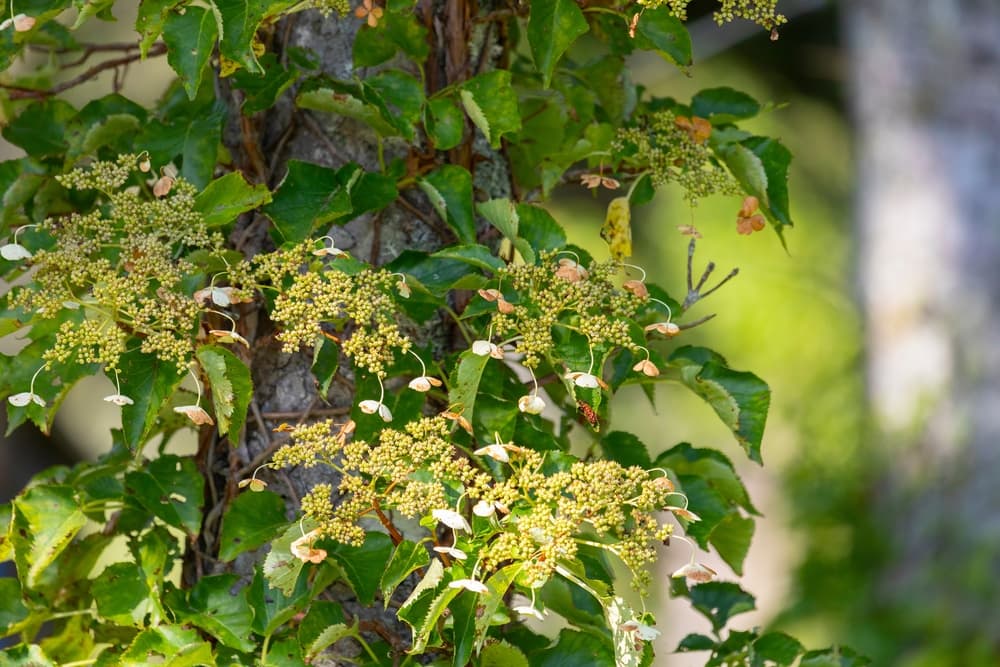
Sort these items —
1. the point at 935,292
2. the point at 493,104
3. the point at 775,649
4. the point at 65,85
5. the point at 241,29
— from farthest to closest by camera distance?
the point at 935,292
the point at 65,85
the point at 775,649
the point at 493,104
the point at 241,29

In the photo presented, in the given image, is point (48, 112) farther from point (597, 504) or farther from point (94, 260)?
point (597, 504)

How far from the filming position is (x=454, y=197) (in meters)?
1.05

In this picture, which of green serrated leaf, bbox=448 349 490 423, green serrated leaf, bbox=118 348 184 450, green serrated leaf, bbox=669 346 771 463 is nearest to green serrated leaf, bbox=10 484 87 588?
green serrated leaf, bbox=118 348 184 450

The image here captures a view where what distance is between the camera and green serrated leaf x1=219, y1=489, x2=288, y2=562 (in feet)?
3.25

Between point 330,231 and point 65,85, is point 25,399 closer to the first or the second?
point 330,231

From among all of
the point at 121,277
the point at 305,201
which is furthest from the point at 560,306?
the point at 121,277

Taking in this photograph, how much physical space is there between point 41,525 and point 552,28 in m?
0.64

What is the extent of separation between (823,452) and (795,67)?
2623mm

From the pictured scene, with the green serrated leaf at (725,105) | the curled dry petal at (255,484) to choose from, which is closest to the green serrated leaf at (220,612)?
the curled dry petal at (255,484)

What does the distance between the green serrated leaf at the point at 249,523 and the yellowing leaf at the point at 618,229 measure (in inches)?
15.9

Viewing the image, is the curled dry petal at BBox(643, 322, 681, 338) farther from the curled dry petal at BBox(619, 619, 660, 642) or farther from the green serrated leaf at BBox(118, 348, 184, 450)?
the green serrated leaf at BBox(118, 348, 184, 450)

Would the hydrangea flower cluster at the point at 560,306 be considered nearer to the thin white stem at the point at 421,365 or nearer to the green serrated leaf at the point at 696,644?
the thin white stem at the point at 421,365

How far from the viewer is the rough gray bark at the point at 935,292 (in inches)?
137

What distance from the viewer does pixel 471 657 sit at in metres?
0.96
